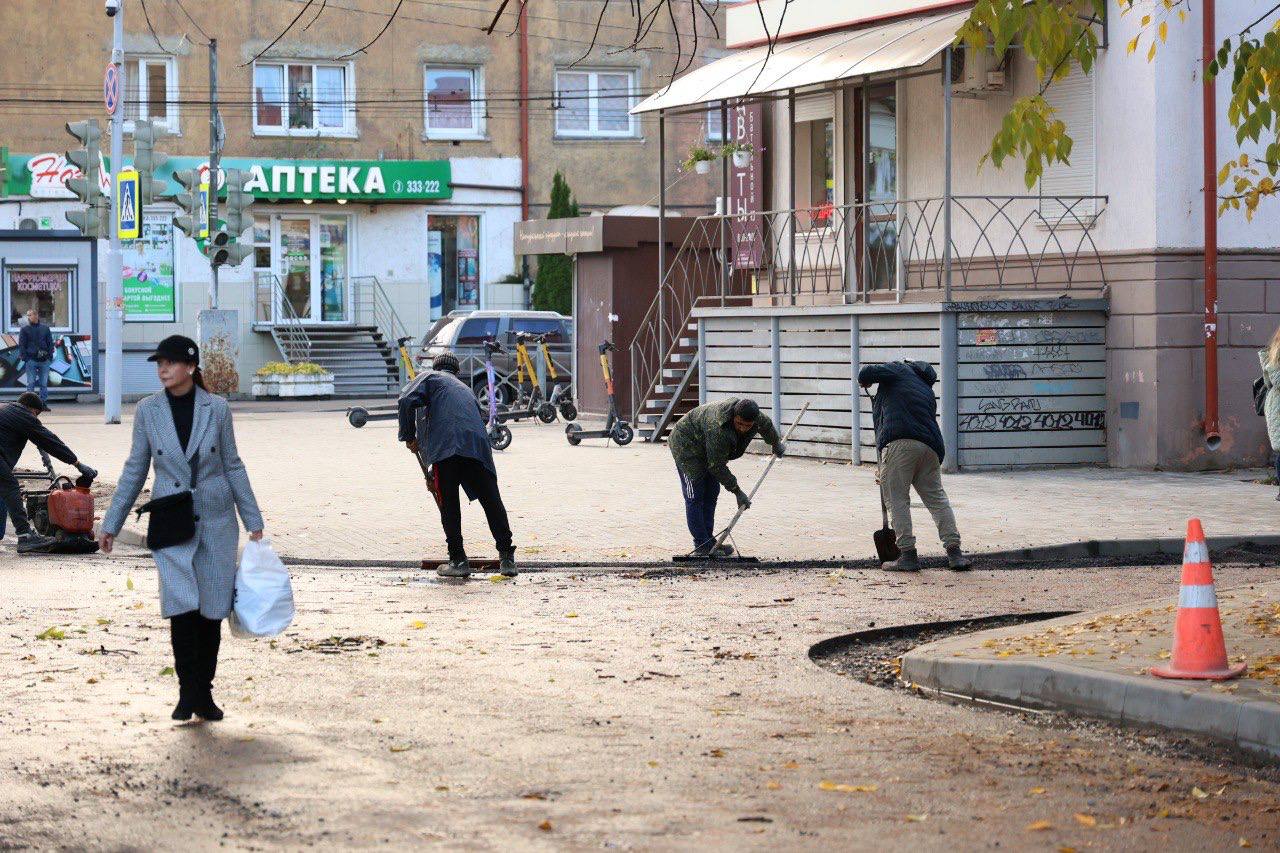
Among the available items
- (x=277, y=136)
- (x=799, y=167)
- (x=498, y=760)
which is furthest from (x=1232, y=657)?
(x=277, y=136)

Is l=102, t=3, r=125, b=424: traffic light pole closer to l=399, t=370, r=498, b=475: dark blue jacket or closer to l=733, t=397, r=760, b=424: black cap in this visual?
l=399, t=370, r=498, b=475: dark blue jacket

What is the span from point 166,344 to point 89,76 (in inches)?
1315

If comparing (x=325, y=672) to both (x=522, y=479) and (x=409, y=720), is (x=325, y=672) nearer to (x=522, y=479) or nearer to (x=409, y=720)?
(x=409, y=720)

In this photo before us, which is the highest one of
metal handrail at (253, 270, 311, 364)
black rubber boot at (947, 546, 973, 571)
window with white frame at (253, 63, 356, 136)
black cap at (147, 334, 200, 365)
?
window with white frame at (253, 63, 356, 136)

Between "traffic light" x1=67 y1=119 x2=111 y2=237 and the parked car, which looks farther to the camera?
the parked car

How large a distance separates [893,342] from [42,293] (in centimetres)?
2185

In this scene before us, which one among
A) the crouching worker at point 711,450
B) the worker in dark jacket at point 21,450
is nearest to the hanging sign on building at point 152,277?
the worker in dark jacket at point 21,450

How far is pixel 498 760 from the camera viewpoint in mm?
6609

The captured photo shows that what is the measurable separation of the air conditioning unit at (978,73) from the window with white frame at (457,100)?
70.4ft

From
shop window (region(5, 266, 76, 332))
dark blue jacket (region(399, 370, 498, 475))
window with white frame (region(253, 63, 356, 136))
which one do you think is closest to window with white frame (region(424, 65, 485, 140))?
window with white frame (region(253, 63, 356, 136))

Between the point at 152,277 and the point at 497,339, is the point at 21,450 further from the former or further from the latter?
the point at 152,277

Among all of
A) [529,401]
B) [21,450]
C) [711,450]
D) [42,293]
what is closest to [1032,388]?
[711,450]

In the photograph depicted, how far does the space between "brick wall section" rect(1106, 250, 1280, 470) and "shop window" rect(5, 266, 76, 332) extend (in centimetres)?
2325

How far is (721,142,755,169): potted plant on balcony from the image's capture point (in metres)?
24.6
